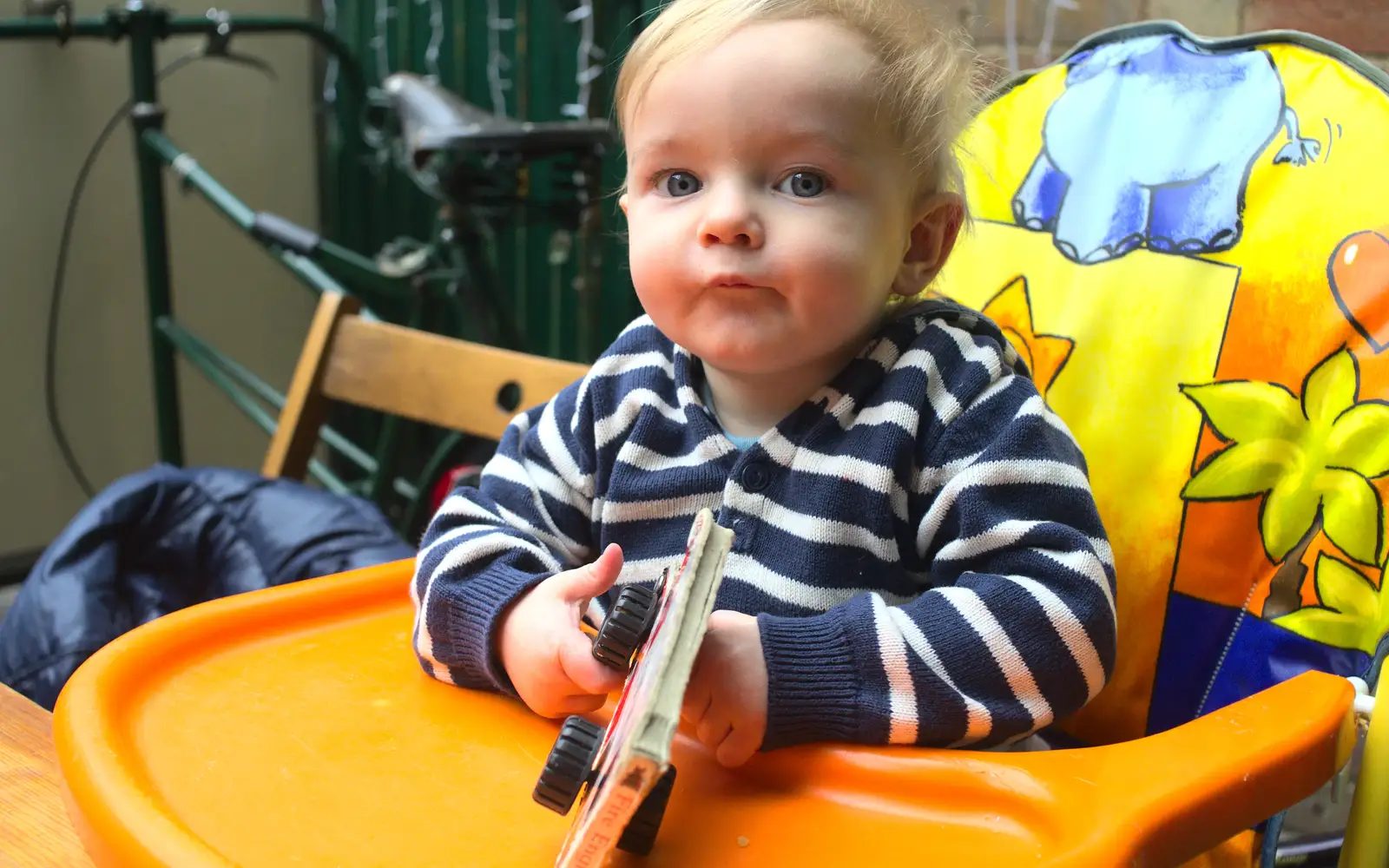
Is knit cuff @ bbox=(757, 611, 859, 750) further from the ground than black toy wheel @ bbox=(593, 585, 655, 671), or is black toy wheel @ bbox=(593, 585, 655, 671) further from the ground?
black toy wheel @ bbox=(593, 585, 655, 671)

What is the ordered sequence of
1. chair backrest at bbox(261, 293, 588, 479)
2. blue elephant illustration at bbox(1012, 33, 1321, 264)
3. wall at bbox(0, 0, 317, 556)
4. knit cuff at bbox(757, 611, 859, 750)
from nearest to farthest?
knit cuff at bbox(757, 611, 859, 750) < blue elephant illustration at bbox(1012, 33, 1321, 264) < chair backrest at bbox(261, 293, 588, 479) < wall at bbox(0, 0, 317, 556)

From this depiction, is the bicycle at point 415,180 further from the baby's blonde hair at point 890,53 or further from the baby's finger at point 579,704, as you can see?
the baby's finger at point 579,704

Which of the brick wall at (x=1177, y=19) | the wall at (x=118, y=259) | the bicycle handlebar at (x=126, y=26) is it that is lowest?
the wall at (x=118, y=259)

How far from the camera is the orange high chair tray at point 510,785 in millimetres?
491

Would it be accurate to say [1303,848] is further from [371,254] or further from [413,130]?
[371,254]

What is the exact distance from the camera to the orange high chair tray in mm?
491

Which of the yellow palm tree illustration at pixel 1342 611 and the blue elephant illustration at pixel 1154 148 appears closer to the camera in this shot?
the yellow palm tree illustration at pixel 1342 611

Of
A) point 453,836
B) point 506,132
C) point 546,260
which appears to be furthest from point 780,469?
point 546,260

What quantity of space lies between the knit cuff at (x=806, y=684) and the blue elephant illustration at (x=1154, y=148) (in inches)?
16.3

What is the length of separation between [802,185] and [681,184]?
0.07 meters

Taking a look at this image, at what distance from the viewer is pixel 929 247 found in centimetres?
75

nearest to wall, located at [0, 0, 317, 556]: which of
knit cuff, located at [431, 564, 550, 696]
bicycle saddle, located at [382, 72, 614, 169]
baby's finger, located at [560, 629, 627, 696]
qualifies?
bicycle saddle, located at [382, 72, 614, 169]

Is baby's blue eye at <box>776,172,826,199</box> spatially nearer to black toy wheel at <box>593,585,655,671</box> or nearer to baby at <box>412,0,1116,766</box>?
baby at <box>412,0,1116,766</box>

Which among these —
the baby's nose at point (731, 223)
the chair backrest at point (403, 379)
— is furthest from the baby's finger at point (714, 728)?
the chair backrest at point (403, 379)
